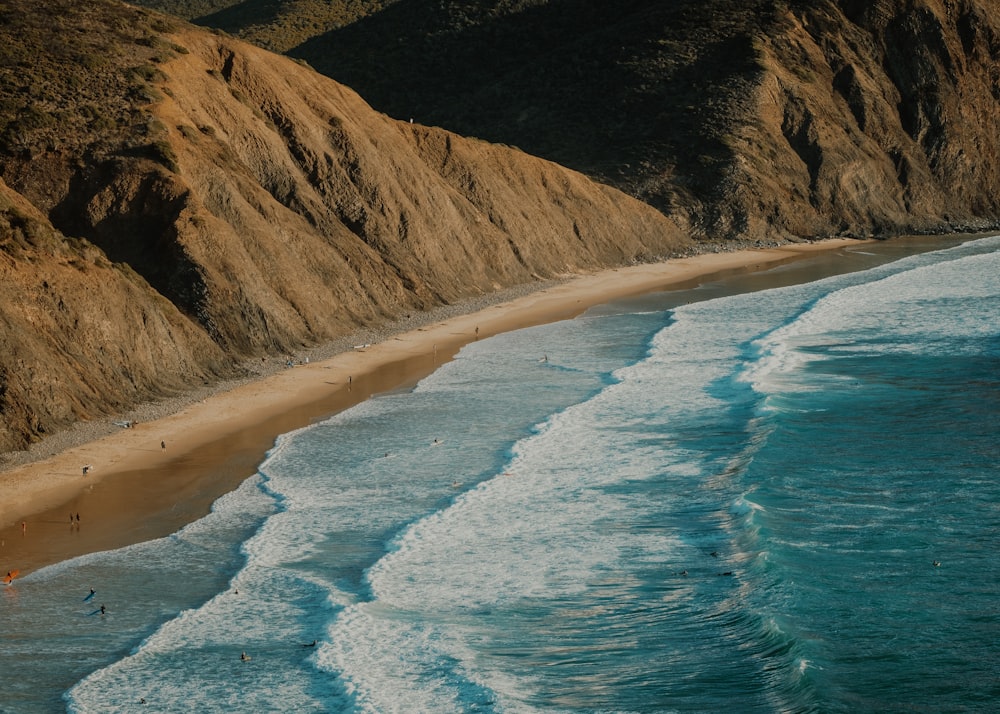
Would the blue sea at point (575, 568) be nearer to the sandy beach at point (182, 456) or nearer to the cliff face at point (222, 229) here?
the sandy beach at point (182, 456)

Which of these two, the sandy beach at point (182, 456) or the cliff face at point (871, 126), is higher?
the cliff face at point (871, 126)

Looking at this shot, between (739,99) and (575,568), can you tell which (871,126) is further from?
(575,568)

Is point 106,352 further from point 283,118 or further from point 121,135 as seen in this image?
point 283,118

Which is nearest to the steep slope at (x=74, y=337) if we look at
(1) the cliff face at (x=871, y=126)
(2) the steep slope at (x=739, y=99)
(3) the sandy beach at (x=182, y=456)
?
(3) the sandy beach at (x=182, y=456)

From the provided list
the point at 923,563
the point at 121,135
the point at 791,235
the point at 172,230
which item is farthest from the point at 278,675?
the point at 791,235

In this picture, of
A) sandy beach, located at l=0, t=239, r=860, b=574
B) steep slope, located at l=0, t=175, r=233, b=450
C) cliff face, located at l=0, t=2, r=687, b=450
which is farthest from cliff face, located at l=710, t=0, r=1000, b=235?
steep slope, located at l=0, t=175, r=233, b=450
